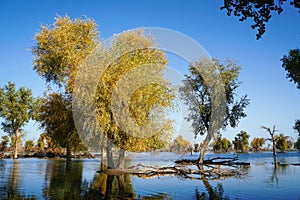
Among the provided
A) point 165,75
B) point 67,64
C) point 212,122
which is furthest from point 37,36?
point 212,122

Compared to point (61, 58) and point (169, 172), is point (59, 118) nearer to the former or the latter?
point (61, 58)

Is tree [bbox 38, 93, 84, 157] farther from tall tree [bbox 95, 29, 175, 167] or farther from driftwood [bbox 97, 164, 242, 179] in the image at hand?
driftwood [bbox 97, 164, 242, 179]

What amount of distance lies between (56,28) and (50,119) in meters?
9.31

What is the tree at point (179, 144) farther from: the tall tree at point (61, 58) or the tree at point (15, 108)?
the tree at point (15, 108)

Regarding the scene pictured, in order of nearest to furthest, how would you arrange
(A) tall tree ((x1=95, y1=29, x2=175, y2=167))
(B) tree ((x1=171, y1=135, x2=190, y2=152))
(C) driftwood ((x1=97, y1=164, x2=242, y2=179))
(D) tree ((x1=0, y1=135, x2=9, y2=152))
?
1. (A) tall tree ((x1=95, y1=29, x2=175, y2=167))
2. (C) driftwood ((x1=97, y1=164, x2=242, y2=179))
3. (B) tree ((x1=171, y1=135, x2=190, y2=152))
4. (D) tree ((x1=0, y1=135, x2=9, y2=152))

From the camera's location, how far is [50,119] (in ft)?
102

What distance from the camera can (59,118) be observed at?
30.9 meters

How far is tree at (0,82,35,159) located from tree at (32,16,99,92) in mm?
44848

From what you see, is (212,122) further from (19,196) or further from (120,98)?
(19,196)

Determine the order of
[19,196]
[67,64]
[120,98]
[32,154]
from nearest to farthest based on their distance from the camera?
[19,196] < [120,98] < [67,64] < [32,154]

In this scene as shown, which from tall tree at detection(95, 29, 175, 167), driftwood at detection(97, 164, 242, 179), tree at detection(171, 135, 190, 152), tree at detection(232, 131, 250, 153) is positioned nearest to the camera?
tall tree at detection(95, 29, 175, 167)

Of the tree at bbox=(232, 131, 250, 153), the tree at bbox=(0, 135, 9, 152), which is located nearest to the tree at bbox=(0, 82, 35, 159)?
the tree at bbox=(0, 135, 9, 152)

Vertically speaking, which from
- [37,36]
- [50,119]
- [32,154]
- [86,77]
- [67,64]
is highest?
[37,36]

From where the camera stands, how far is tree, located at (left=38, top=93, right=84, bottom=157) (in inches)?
1214
